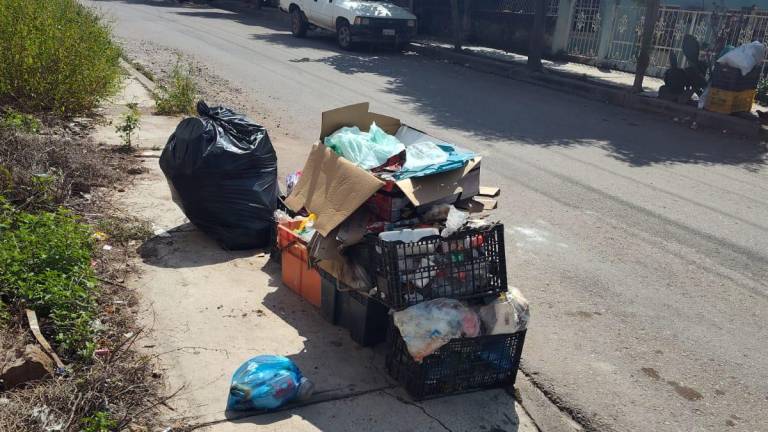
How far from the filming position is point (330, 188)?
4020mm

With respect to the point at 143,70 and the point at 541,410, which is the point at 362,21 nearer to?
the point at 143,70

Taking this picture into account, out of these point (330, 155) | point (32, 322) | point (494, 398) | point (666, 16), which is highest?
point (666, 16)

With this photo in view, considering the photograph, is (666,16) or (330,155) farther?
(666,16)

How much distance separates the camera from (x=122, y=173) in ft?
21.5

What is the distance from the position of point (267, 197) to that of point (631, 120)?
8.47m

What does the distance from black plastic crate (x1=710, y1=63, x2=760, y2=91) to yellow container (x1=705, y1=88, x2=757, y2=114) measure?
7cm

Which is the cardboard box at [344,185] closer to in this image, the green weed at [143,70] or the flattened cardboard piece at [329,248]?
the flattened cardboard piece at [329,248]

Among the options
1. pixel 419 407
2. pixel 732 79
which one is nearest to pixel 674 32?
pixel 732 79

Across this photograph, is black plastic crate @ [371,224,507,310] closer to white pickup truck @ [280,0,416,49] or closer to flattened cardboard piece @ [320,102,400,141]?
flattened cardboard piece @ [320,102,400,141]

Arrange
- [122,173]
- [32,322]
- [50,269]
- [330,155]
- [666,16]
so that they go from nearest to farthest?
[32,322] → [50,269] → [330,155] → [122,173] → [666,16]

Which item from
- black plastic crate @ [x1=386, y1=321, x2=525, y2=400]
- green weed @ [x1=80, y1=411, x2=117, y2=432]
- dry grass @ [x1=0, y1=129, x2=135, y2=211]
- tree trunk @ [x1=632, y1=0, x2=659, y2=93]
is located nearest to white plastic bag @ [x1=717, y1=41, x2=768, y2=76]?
tree trunk @ [x1=632, y1=0, x2=659, y2=93]

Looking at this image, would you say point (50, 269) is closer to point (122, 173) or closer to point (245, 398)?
point (245, 398)

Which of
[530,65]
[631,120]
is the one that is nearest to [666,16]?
[530,65]

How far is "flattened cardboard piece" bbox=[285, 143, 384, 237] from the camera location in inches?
148
